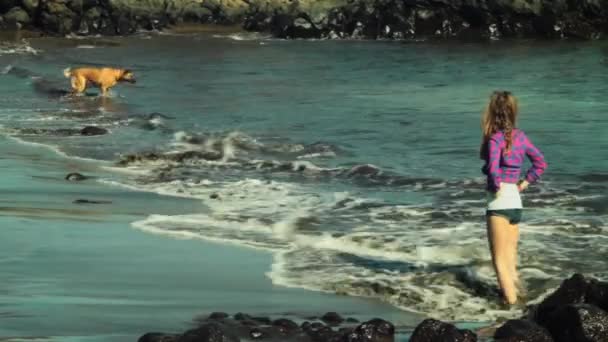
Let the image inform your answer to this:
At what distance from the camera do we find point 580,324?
5961mm

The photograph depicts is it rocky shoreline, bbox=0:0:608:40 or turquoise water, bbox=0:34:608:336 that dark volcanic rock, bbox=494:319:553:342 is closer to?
turquoise water, bbox=0:34:608:336

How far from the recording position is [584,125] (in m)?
19.0

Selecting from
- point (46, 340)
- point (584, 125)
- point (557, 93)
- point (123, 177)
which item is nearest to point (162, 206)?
point (123, 177)

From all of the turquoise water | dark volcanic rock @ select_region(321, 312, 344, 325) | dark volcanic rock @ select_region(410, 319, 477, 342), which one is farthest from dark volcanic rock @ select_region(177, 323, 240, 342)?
the turquoise water

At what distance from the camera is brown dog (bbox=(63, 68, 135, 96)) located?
2395cm

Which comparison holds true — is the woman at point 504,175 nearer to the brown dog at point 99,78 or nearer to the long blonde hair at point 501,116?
the long blonde hair at point 501,116

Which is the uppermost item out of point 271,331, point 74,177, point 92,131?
point 92,131

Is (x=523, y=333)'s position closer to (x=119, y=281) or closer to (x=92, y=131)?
(x=119, y=281)

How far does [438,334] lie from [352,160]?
9.61 meters

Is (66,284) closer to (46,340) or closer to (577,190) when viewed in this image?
(46,340)

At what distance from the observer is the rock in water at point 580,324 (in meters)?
5.94

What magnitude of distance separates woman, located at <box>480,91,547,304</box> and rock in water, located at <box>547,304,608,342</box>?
1.63m

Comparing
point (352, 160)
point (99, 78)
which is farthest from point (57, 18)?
point (352, 160)

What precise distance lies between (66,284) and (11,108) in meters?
14.5
